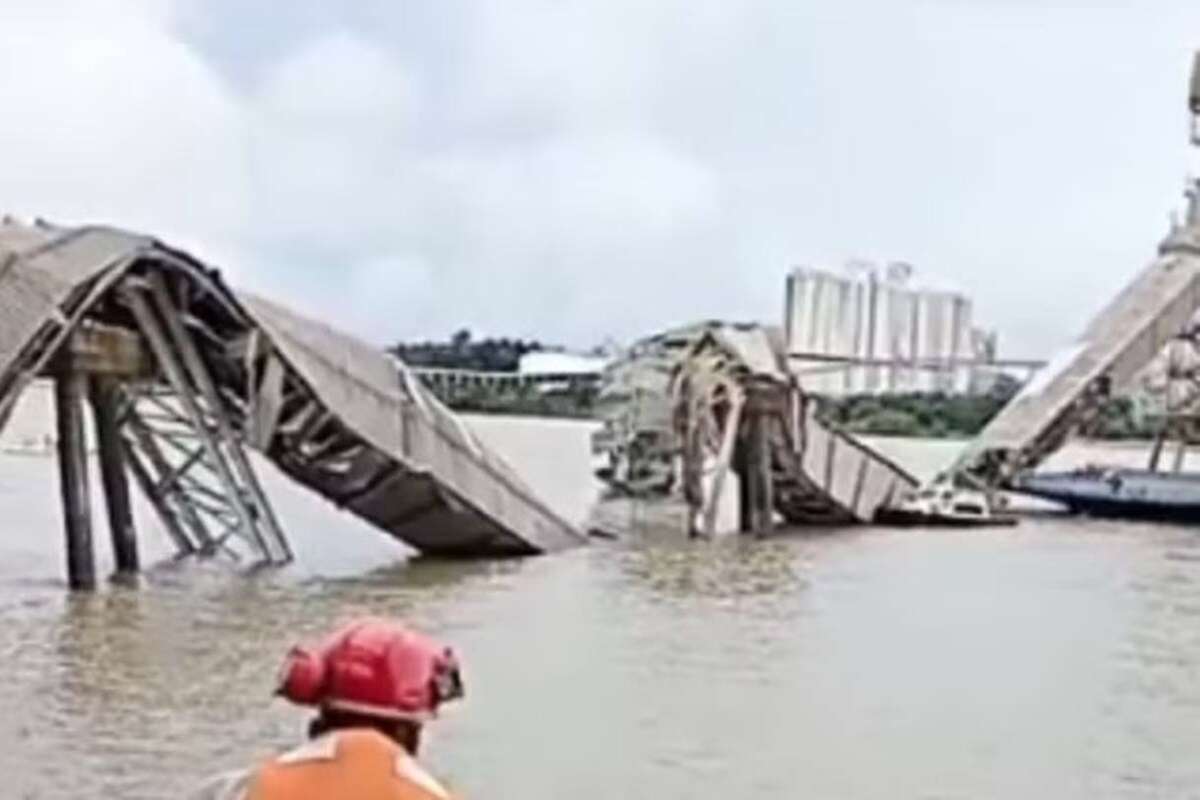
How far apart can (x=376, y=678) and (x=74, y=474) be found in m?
29.4

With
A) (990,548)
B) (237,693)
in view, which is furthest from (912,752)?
(990,548)

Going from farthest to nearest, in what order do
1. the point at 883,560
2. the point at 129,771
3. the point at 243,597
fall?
1. the point at 883,560
2. the point at 243,597
3. the point at 129,771

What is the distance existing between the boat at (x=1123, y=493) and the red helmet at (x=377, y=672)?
66.8 meters

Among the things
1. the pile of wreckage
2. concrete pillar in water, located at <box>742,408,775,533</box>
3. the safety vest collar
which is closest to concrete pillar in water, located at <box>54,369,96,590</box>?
the pile of wreckage

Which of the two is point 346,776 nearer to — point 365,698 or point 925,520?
point 365,698

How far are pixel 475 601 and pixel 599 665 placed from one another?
23.5 ft

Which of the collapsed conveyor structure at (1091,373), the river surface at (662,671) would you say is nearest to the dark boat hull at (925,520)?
the collapsed conveyor structure at (1091,373)

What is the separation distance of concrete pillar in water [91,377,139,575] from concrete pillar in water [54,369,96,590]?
5.65 ft

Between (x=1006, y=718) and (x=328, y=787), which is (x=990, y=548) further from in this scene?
(x=328, y=787)

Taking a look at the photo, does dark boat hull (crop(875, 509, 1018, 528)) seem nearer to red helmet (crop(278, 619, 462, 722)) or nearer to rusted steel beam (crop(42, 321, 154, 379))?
rusted steel beam (crop(42, 321, 154, 379))

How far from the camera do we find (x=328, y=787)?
389 centimetres

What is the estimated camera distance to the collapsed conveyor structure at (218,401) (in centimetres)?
3116

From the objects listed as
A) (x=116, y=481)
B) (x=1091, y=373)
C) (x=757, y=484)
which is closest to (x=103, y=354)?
(x=116, y=481)

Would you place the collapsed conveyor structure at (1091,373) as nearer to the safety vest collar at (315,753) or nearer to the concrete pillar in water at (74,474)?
the concrete pillar in water at (74,474)
